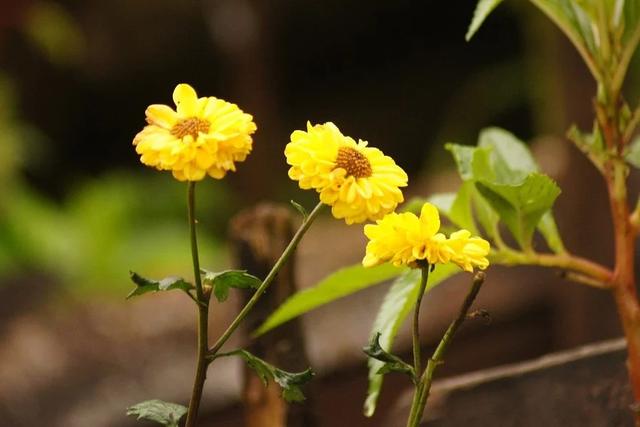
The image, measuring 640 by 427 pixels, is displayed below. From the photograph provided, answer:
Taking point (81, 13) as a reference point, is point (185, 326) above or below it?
below

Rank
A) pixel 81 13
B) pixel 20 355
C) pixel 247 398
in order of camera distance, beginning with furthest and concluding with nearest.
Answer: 1. pixel 81 13
2. pixel 20 355
3. pixel 247 398

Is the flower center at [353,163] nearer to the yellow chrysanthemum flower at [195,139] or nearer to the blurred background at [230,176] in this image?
the yellow chrysanthemum flower at [195,139]

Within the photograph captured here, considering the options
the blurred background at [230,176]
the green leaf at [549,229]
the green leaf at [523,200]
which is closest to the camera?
the green leaf at [523,200]

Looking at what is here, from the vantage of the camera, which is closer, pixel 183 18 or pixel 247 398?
pixel 247 398

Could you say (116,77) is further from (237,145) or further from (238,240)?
(237,145)

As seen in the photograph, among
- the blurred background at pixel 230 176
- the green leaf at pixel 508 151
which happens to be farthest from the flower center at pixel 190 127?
the blurred background at pixel 230 176

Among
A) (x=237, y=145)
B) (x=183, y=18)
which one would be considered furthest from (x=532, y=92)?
(x=237, y=145)

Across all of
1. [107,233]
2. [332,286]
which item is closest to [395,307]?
[332,286]
